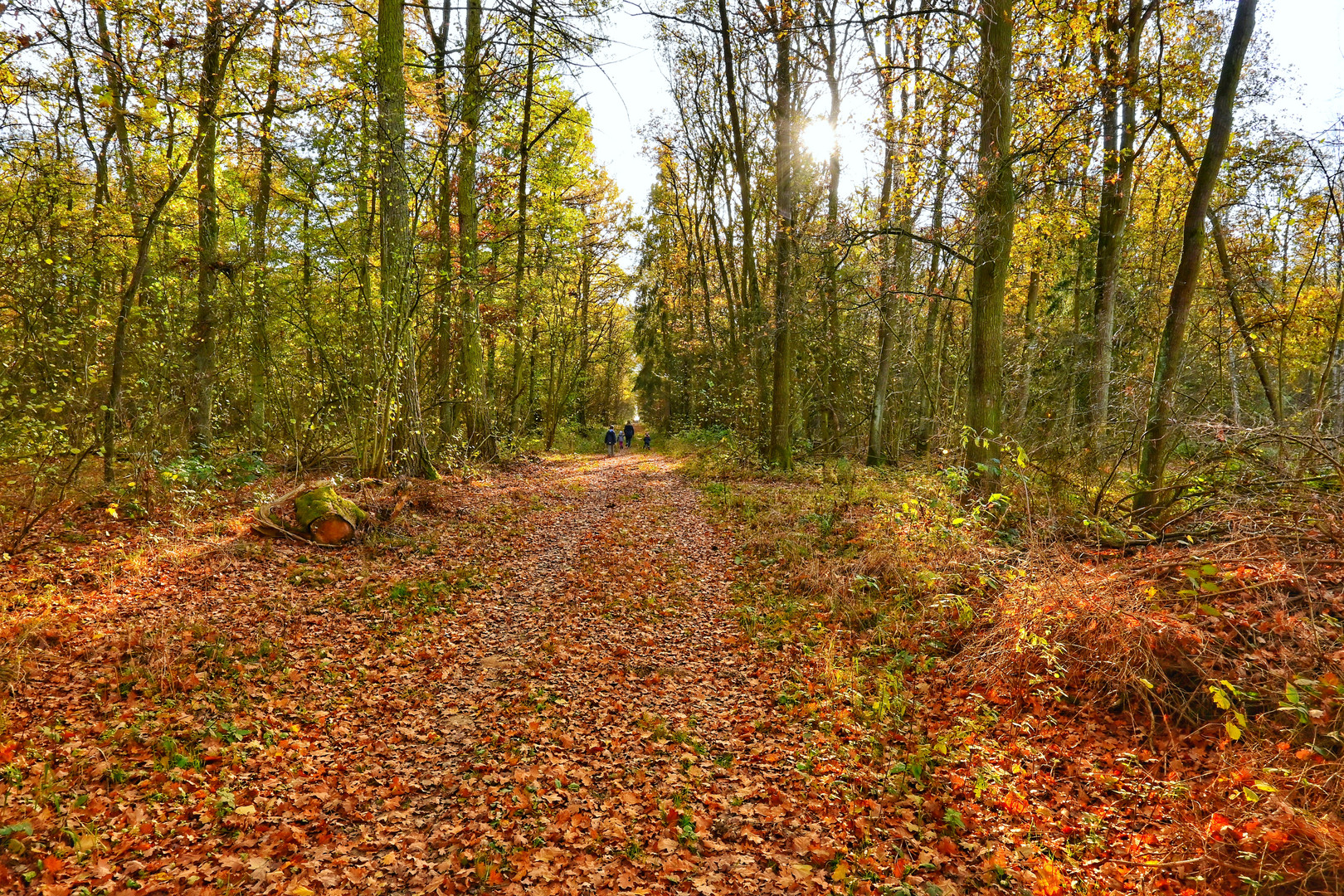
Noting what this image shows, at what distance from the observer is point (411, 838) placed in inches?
144

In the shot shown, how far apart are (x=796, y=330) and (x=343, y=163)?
1237cm

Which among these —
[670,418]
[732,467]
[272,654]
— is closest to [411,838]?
[272,654]

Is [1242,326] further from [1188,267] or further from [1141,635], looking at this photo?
[1141,635]

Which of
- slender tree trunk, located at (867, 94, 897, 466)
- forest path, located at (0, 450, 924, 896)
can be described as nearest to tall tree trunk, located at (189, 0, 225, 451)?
forest path, located at (0, 450, 924, 896)

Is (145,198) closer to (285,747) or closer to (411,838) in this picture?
(285,747)

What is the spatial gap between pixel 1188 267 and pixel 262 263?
46.0ft

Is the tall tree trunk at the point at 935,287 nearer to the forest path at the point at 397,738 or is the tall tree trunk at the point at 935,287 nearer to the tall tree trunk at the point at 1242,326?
the tall tree trunk at the point at 1242,326

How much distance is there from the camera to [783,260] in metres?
14.5

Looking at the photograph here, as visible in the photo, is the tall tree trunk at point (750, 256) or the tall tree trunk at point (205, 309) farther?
the tall tree trunk at point (750, 256)

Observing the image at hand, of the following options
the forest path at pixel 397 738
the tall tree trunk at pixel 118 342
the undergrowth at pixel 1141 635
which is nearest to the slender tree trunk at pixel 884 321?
the undergrowth at pixel 1141 635

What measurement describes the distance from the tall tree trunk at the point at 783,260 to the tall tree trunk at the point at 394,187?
828cm

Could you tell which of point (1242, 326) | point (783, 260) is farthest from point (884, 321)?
point (1242, 326)

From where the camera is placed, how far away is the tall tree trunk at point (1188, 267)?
21.3ft

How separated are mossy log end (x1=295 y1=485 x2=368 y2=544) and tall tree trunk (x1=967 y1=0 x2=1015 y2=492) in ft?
29.1
